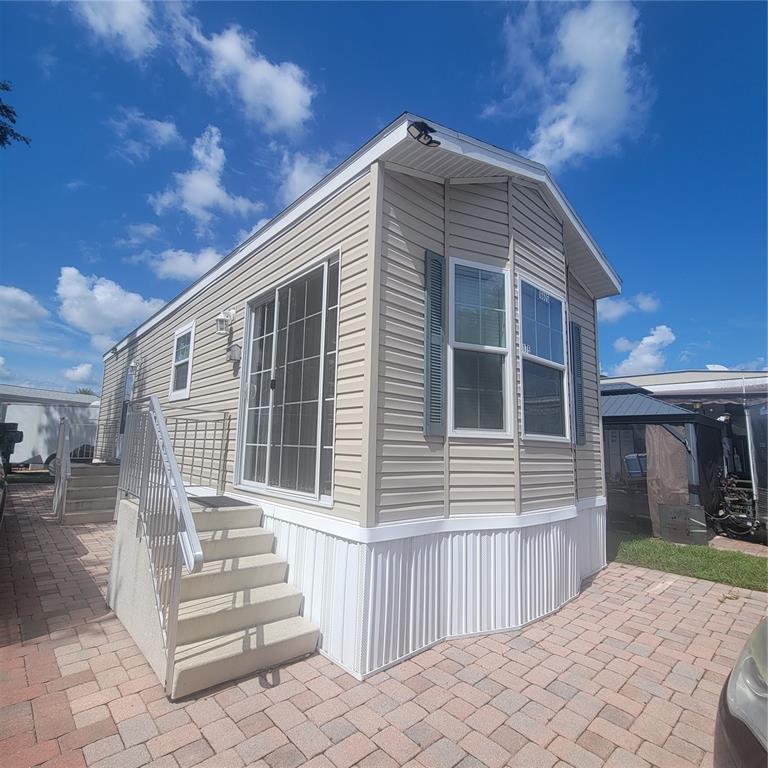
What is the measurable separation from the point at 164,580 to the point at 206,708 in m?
0.81

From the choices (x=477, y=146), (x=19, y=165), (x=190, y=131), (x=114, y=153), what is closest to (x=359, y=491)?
(x=477, y=146)

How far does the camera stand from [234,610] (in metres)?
2.90

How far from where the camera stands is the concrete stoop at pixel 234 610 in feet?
8.38

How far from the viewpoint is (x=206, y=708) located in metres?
2.32

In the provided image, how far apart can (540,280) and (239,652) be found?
13.8 ft

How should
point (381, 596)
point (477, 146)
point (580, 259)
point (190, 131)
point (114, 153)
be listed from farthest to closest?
point (114, 153) → point (190, 131) → point (580, 259) → point (477, 146) → point (381, 596)

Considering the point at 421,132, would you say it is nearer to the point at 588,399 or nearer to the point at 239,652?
the point at 239,652

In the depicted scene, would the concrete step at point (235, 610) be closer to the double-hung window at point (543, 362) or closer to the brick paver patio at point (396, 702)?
the brick paver patio at point (396, 702)

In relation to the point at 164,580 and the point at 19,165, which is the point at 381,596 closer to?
the point at 164,580

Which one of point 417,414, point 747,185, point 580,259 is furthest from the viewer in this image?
point 747,185

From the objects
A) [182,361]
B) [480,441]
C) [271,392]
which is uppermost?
[182,361]

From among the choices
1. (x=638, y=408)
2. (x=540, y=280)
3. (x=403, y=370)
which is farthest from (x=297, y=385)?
(x=638, y=408)

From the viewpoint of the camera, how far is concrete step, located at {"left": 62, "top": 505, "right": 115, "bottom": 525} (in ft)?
22.4

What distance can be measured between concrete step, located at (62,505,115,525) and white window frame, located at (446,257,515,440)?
680cm
